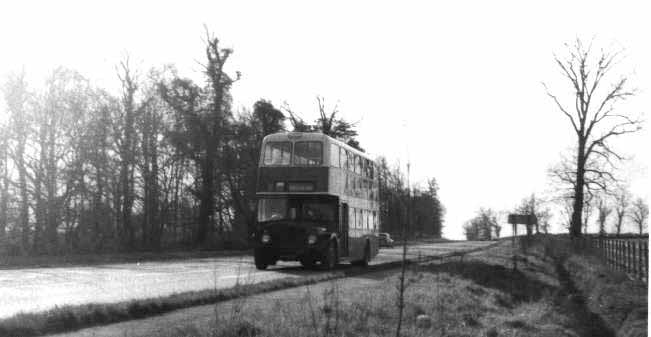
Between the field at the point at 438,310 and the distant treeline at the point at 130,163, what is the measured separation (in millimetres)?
13809

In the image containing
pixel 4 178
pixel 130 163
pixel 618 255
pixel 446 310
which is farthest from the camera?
pixel 130 163

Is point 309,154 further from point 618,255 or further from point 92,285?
point 618,255

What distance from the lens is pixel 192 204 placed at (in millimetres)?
54438

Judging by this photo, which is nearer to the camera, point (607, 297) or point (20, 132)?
point (607, 297)

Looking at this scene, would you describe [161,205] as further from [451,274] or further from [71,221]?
[451,274]

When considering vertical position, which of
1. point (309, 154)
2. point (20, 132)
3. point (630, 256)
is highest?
point (20, 132)

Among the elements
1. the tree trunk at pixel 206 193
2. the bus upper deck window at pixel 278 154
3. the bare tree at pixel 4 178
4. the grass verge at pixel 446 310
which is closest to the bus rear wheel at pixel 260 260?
the bus upper deck window at pixel 278 154

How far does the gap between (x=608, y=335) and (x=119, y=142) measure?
35.7 meters

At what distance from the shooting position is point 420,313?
40.4 feet

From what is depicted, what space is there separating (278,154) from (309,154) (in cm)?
101

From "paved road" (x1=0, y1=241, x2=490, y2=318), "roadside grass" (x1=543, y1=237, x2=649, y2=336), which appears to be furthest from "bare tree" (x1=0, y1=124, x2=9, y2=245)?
"roadside grass" (x1=543, y1=237, x2=649, y2=336)

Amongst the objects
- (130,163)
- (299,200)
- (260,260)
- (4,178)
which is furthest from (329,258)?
(130,163)

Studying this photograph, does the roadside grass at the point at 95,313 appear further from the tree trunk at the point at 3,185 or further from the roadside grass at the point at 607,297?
the tree trunk at the point at 3,185

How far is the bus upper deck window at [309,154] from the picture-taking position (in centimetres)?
2298
